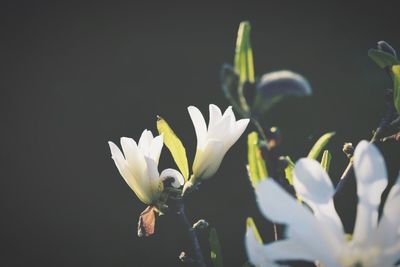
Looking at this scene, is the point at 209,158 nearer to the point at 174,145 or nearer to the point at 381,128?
the point at 174,145

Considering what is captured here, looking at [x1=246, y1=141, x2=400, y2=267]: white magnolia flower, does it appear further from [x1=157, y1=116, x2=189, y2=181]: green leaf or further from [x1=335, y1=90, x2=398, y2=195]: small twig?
[x1=157, y1=116, x2=189, y2=181]: green leaf

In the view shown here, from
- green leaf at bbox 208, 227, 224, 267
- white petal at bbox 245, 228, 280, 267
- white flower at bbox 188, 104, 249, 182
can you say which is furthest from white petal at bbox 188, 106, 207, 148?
white petal at bbox 245, 228, 280, 267

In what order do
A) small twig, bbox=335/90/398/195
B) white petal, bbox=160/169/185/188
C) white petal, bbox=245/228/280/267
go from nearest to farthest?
white petal, bbox=245/228/280/267
small twig, bbox=335/90/398/195
white petal, bbox=160/169/185/188

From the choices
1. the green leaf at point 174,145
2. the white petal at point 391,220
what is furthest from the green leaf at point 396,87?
the green leaf at point 174,145

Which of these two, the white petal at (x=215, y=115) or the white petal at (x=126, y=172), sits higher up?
the white petal at (x=215, y=115)

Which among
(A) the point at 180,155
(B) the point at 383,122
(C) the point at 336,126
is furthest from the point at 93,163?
(B) the point at 383,122

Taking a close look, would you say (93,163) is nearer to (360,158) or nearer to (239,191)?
(239,191)

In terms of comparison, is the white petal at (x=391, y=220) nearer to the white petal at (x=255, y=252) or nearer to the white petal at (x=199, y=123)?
the white petal at (x=255, y=252)

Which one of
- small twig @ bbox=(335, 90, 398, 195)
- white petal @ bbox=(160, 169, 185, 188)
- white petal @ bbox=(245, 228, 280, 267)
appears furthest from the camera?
white petal @ bbox=(160, 169, 185, 188)
